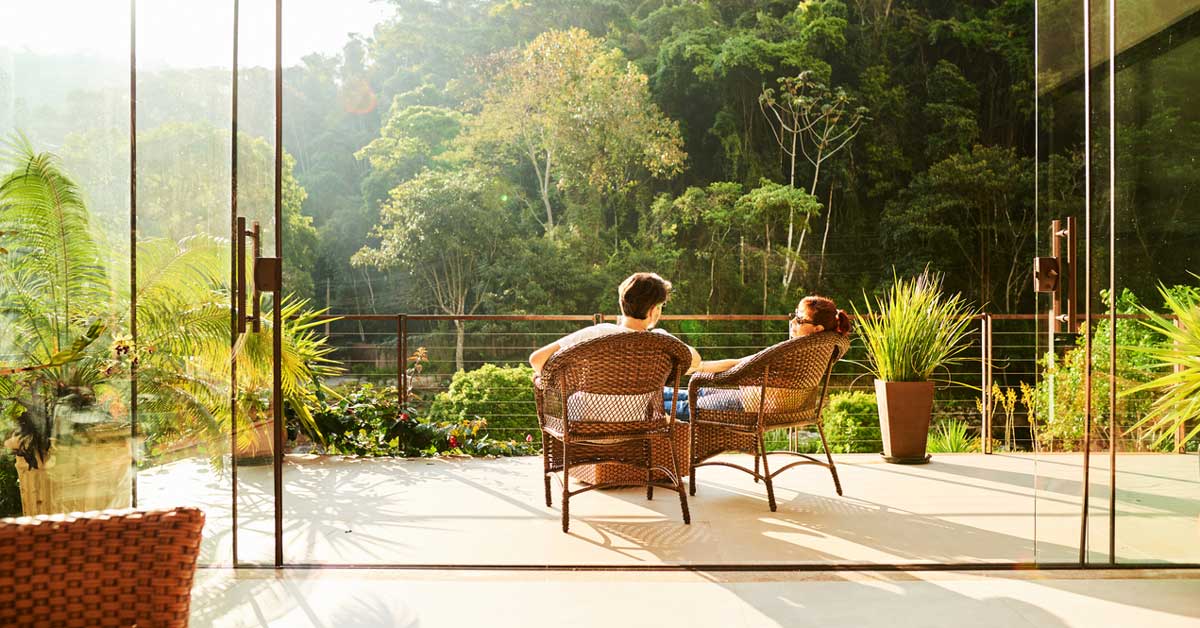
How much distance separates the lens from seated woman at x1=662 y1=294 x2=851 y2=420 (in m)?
3.51

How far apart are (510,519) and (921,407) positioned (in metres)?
2.57

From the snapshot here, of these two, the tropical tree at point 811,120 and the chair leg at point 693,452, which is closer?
the chair leg at point 693,452

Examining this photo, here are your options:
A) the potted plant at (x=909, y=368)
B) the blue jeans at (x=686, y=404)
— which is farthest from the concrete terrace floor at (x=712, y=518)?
the potted plant at (x=909, y=368)

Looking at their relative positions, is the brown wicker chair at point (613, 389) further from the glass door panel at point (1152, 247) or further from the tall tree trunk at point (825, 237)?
the tall tree trunk at point (825, 237)

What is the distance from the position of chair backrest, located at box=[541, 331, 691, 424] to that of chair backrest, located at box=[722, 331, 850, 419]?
0.39 m

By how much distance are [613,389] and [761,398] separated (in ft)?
2.26

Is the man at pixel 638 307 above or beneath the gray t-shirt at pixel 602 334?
above

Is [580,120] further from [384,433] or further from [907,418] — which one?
[907,418]

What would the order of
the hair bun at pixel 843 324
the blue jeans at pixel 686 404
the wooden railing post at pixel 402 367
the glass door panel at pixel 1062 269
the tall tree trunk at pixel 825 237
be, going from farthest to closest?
the tall tree trunk at pixel 825 237 < the wooden railing post at pixel 402 367 < the hair bun at pixel 843 324 < the blue jeans at pixel 686 404 < the glass door panel at pixel 1062 269

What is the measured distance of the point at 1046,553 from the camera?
102 inches

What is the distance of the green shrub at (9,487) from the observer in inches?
85.1

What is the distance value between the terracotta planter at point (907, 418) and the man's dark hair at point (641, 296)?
6.16 ft

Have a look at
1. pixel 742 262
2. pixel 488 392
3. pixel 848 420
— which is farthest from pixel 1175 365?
pixel 742 262

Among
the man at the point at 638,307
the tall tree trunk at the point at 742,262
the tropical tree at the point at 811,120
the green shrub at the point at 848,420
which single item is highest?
the tropical tree at the point at 811,120
